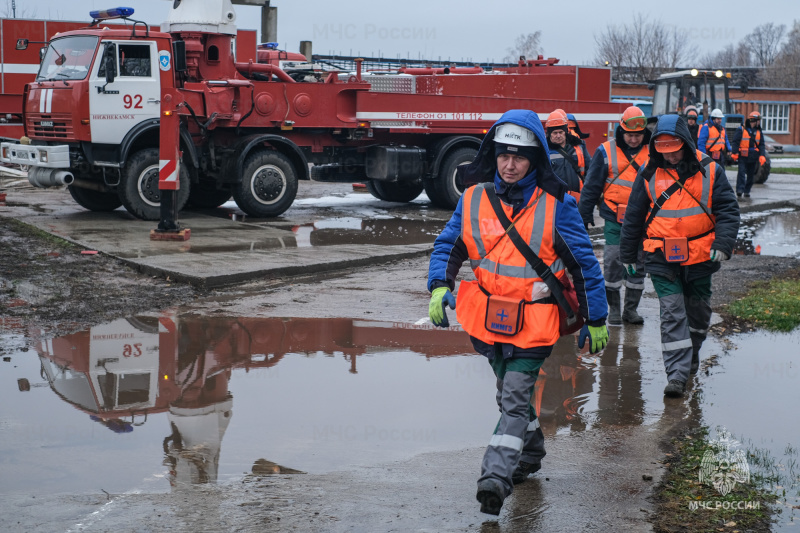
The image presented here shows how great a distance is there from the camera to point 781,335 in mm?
7695

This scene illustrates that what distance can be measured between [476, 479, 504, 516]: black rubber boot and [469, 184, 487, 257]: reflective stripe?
40.9 inches

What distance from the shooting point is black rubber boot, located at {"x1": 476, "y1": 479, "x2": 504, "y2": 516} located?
13.1 ft

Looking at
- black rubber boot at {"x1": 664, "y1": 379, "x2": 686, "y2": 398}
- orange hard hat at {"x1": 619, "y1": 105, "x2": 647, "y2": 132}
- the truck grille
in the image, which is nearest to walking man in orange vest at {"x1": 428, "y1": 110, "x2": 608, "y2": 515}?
black rubber boot at {"x1": 664, "y1": 379, "x2": 686, "y2": 398}

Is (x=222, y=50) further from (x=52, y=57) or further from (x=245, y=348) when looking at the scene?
(x=245, y=348)

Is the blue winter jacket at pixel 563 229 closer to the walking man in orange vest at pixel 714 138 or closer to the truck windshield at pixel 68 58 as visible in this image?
the truck windshield at pixel 68 58

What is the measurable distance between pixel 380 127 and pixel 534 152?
12184 mm

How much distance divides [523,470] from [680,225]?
7.73 feet

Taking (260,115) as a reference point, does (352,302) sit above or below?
below

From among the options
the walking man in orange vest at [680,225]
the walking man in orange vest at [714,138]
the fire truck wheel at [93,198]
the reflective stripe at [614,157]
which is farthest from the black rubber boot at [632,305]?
Answer: the walking man in orange vest at [714,138]

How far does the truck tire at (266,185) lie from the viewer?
1490cm

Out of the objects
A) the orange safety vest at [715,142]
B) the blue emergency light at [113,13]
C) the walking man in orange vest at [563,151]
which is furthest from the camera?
the orange safety vest at [715,142]

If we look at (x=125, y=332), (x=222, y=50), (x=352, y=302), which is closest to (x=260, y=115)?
(x=222, y=50)

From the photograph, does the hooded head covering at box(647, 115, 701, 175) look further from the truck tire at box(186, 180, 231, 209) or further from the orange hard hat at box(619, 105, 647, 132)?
the truck tire at box(186, 180, 231, 209)

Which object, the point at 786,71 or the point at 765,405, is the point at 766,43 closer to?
the point at 786,71
